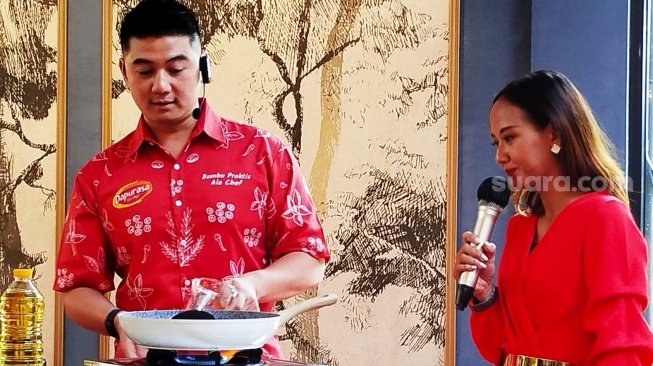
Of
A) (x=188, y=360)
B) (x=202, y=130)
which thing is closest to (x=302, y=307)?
(x=188, y=360)

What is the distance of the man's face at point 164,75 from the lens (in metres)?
2.12

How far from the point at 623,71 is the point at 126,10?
170cm

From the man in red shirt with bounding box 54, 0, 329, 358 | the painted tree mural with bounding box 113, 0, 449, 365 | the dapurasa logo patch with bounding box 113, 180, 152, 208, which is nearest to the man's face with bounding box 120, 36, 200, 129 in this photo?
the man in red shirt with bounding box 54, 0, 329, 358

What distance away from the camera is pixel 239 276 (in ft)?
6.40

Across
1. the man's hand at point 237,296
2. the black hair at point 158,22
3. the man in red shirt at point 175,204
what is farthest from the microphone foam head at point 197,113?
the man's hand at point 237,296

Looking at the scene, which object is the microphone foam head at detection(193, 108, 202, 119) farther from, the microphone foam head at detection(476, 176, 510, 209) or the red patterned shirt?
the microphone foam head at detection(476, 176, 510, 209)

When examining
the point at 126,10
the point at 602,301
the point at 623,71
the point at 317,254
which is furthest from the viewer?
the point at 126,10

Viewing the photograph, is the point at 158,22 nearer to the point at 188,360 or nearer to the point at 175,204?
the point at 175,204

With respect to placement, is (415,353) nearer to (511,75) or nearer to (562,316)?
(511,75)

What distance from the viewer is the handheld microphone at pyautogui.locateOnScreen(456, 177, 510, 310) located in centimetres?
189

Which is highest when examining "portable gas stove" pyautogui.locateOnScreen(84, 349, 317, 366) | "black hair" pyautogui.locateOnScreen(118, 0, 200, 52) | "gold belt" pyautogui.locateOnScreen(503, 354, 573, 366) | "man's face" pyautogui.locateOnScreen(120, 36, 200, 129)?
"black hair" pyautogui.locateOnScreen(118, 0, 200, 52)

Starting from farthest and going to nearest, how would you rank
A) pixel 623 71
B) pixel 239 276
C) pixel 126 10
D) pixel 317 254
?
pixel 126 10 < pixel 623 71 < pixel 317 254 < pixel 239 276

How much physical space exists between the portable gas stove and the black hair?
807 millimetres

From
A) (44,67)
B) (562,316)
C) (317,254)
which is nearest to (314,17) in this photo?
(44,67)
